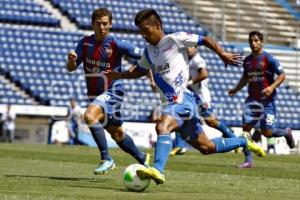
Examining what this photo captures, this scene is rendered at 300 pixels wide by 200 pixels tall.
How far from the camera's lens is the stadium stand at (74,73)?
29.7m

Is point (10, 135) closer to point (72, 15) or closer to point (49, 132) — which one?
point (49, 132)

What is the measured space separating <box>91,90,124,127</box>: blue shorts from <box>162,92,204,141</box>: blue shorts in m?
1.75

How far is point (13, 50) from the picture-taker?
30.5m

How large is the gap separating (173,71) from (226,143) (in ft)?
3.97

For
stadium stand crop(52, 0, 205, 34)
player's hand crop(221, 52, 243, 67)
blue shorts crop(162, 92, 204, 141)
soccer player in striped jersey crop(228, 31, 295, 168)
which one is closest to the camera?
player's hand crop(221, 52, 243, 67)

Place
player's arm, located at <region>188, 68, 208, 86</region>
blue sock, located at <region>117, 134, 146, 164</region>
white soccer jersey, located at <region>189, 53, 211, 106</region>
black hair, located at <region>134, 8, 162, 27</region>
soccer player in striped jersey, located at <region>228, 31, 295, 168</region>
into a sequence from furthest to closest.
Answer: white soccer jersey, located at <region>189, 53, 211, 106</region> < player's arm, located at <region>188, 68, 208, 86</region> < soccer player in striped jersey, located at <region>228, 31, 295, 168</region> < blue sock, located at <region>117, 134, 146, 164</region> < black hair, located at <region>134, 8, 162, 27</region>

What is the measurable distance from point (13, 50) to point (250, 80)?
16.0 metres

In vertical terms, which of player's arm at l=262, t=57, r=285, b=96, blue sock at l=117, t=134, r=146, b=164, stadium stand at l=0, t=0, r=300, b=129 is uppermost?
player's arm at l=262, t=57, r=285, b=96

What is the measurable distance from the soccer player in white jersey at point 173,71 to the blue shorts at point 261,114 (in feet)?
18.7

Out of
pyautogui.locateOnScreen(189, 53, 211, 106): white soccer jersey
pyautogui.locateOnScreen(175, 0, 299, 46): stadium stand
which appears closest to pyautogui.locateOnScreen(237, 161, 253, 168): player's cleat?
pyautogui.locateOnScreen(189, 53, 211, 106): white soccer jersey

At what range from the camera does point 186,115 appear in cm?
973

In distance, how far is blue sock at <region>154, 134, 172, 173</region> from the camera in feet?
30.0

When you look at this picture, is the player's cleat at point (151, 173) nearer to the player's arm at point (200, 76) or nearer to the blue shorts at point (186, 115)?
the blue shorts at point (186, 115)

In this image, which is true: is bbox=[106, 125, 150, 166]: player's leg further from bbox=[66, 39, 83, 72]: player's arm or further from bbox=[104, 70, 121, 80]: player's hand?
bbox=[104, 70, 121, 80]: player's hand
